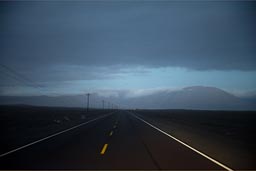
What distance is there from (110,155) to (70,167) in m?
2.41

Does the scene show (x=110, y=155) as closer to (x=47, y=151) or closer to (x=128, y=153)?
(x=128, y=153)

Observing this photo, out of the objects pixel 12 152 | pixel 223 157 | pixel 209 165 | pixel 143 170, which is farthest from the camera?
pixel 12 152

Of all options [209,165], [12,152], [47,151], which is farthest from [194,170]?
[12,152]

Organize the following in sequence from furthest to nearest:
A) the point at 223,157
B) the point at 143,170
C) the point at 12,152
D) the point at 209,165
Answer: the point at 12,152 → the point at 223,157 → the point at 209,165 → the point at 143,170

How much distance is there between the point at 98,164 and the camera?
867cm

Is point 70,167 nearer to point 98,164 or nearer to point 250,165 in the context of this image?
point 98,164

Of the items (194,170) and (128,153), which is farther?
(128,153)

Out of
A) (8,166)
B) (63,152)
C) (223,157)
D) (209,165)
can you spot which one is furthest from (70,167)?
(223,157)

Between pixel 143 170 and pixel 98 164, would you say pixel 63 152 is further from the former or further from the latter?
pixel 143 170

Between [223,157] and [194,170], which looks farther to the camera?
[223,157]

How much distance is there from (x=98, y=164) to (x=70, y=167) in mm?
911

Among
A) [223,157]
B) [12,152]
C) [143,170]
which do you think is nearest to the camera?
[143,170]

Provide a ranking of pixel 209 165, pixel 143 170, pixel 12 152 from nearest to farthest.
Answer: pixel 143 170 → pixel 209 165 → pixel 12 152

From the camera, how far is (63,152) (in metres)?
10.9
